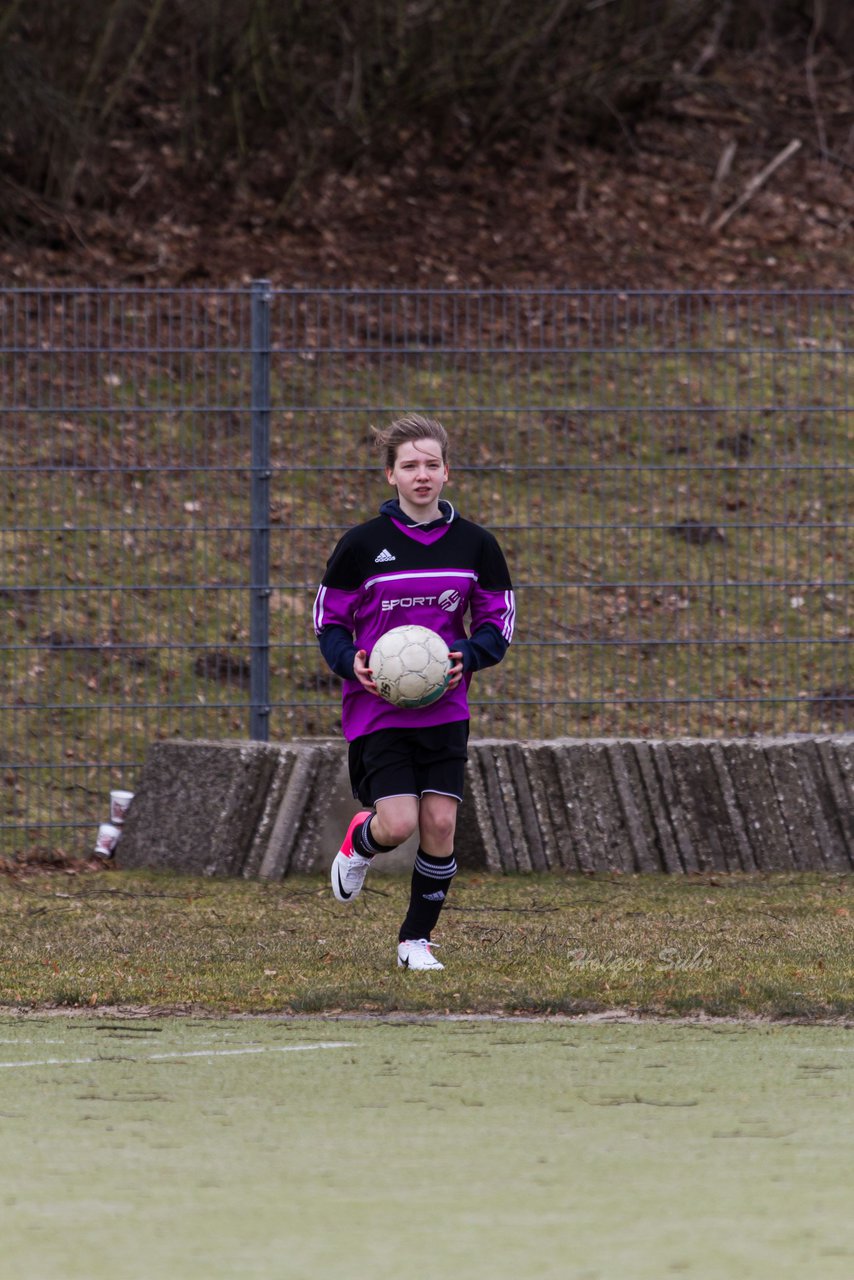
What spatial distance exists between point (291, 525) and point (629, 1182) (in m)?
6.04

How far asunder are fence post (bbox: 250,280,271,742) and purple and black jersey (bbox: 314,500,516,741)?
268 cm

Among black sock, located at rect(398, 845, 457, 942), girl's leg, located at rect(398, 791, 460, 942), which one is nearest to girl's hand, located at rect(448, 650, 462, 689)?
girl's leg, located at rect(398, 791, 460, 942)

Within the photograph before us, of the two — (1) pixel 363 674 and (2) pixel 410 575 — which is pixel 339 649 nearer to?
(1) pixel 363 674

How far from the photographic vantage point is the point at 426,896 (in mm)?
6438

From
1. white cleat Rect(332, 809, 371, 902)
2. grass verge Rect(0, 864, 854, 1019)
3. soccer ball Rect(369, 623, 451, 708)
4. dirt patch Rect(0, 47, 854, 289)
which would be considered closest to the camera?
grass verge Rect(0, 864, 854, 1019)

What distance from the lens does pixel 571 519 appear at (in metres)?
10.2

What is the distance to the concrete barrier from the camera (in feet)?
29.2

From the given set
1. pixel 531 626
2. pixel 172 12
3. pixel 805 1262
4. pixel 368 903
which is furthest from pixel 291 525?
pixel 172 12

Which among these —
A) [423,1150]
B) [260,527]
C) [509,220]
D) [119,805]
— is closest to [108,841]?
[119,805]

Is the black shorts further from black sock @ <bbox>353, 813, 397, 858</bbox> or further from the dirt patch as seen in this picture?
the dirt patch

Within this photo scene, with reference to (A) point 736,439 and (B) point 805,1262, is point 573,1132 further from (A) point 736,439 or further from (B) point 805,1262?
(A) point 736,439

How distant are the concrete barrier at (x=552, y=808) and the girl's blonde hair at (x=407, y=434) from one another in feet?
8.68

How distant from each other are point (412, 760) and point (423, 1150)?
268 centimetres

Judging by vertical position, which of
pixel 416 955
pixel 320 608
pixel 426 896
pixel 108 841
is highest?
pixel 320 608
